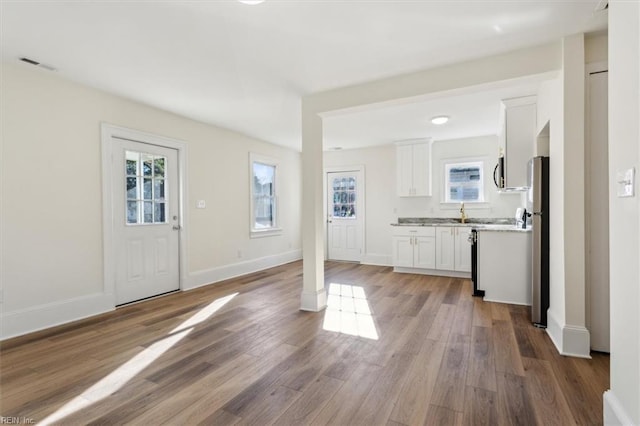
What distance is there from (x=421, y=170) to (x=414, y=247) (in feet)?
4.87

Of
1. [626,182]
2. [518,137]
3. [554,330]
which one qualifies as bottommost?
[554,330]

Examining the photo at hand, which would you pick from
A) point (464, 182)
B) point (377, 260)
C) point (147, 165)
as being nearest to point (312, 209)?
point (147, 165)

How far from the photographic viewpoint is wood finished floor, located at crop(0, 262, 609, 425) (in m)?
1.78

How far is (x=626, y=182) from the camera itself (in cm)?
139

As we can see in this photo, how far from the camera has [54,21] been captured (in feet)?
7.16

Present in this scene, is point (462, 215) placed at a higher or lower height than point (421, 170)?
lower

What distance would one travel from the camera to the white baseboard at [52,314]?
2826 mm

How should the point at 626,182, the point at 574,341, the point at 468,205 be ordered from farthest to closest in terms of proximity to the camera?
1. the point at 468,205
2. the point at 574,341
3. the point at 626,182

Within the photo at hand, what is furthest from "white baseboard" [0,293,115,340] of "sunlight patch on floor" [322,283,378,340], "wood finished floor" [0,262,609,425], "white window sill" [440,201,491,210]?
"white window sill" [440,201,491,210]

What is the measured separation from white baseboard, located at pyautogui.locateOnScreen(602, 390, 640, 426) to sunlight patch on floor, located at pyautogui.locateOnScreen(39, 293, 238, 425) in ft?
9.02

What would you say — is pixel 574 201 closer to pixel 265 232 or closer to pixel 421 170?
pixel 421 170

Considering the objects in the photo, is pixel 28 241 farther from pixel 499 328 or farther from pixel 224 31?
pixel 499 328

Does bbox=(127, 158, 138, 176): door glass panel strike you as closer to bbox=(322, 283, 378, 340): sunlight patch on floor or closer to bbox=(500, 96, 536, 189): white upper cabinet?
bbox=(322, 283, 378, 340): sunlight patch on floor

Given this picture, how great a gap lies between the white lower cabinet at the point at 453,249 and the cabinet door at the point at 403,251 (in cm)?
46
